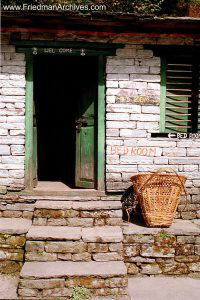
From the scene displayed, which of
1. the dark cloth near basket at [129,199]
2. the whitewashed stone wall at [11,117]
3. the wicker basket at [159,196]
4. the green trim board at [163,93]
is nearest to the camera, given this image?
the wicker basket at [159,196]

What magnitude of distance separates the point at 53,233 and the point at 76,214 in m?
0.56

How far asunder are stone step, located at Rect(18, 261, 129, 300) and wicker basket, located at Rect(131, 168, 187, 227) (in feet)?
3.82

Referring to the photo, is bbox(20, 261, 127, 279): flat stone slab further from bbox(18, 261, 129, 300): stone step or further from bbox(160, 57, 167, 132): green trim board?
bbox(160, 57, 167, 132): green trim board

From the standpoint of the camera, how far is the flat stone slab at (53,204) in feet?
17.6

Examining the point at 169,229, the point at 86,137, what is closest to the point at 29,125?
the point at 86,137

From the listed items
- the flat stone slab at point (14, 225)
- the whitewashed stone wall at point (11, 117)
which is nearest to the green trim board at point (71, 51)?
the whitewashed stone wall at point (11, 117)

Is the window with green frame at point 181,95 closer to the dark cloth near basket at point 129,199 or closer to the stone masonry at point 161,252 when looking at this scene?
the dark cloth near basket at point 129,199

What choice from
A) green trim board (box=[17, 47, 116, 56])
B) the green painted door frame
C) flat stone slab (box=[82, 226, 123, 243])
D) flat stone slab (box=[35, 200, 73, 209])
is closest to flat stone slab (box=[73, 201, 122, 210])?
flat stone slab (box=[35, 200, 73, 209])

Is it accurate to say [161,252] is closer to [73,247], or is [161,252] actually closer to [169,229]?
[169,229]

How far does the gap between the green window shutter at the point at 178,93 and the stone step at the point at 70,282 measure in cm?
294

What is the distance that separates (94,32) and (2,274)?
401 cm

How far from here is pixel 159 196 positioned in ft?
17.3

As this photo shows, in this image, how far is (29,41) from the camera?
5.96 metres

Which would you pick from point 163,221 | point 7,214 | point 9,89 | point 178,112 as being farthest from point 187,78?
point 7,214
